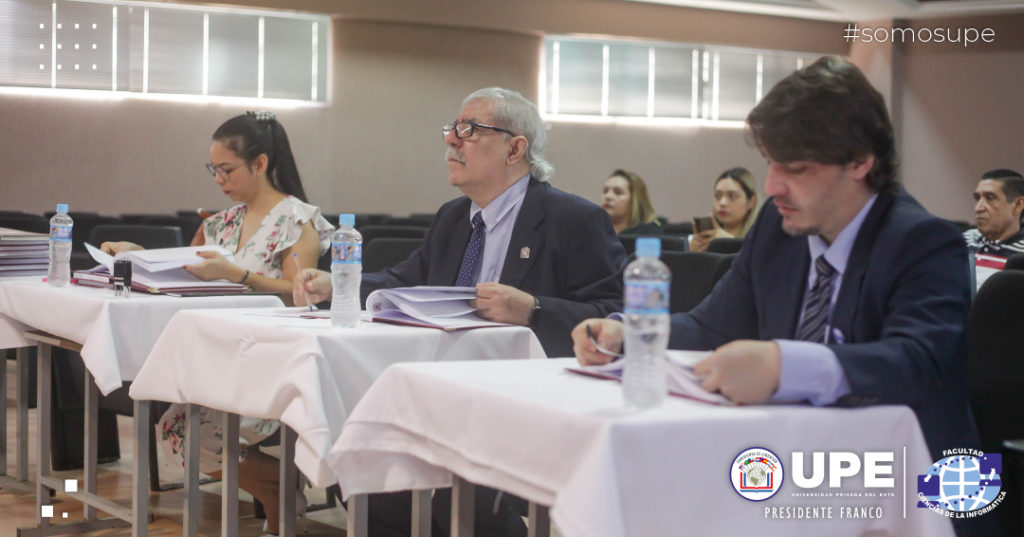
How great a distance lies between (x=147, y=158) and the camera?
959cm

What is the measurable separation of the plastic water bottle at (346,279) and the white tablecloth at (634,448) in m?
0.56

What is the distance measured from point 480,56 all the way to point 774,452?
9737 millimetres

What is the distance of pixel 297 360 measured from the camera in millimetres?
1795

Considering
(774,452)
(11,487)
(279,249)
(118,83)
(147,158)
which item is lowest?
(11,487)

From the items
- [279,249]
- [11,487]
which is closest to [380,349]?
[279,249]

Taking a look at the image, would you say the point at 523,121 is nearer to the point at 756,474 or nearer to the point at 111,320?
the point at 111,320

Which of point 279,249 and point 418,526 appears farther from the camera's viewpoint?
point 279,249

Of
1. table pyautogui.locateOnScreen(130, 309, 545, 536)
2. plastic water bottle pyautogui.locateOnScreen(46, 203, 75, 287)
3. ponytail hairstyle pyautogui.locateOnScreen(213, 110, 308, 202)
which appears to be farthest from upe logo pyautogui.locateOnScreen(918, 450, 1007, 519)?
plastic water bottle pyautogui.locateOnScreen(46, 203, 75, 287)

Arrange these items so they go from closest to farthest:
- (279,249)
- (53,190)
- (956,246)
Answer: (956,246) < (279,249) < (53,190)

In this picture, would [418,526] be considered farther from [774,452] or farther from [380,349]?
[774,452]

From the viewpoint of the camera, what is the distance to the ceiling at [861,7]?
1080cm

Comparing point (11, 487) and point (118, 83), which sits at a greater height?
point (118, 83)

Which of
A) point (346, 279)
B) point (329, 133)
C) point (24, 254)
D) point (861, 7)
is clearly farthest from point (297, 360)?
point (861, 7)

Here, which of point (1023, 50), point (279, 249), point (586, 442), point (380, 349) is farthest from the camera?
point (1023, 50)
